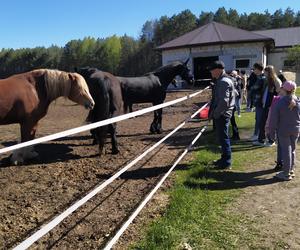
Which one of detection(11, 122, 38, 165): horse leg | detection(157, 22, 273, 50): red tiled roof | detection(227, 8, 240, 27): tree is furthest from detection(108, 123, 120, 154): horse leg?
detection(227, 8, 240, 27): tree

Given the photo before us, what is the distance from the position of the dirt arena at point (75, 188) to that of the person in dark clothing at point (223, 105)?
966 mm

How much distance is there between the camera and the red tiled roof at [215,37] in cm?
3138

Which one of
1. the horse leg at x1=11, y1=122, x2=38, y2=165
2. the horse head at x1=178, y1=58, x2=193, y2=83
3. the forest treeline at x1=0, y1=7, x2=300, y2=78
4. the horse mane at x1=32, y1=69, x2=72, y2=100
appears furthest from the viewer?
the forest treeline at x1=0, y1=7, x2=300, y2=78

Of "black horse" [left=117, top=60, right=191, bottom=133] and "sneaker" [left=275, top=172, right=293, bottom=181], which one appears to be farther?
"black horse" [left=117, top=60, right=191, bottom=133]

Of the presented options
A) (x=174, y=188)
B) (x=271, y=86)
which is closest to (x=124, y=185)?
(x=174, y=188)

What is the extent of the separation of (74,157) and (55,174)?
50.4 inches

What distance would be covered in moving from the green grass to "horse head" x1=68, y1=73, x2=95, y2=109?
6.69 feet

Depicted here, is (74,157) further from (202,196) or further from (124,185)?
(202,196)

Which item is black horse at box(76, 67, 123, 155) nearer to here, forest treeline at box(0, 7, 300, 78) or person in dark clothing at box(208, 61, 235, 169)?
person in dark clothing at box(208, 61, 235, 169)

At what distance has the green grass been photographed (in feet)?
13.1

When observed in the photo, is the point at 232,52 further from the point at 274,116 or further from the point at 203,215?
the point at 203,215

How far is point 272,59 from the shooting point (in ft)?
144

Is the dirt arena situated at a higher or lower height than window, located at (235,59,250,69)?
lower

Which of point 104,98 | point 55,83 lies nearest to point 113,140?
point 104,98
